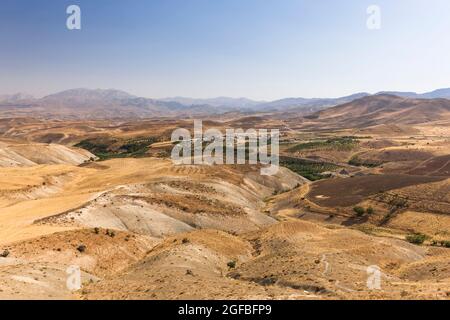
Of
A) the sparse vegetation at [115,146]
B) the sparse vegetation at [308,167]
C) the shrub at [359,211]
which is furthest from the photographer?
the sparse vegetation at [115,146]

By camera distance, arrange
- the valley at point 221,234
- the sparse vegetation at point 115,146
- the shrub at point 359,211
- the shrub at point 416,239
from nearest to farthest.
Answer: the valley at point 221,234
the shrub at point 416,239
the shrub at point 359,211
the sparse vegetation at point 115,146

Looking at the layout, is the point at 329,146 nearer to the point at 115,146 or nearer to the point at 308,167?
the point at 308,167

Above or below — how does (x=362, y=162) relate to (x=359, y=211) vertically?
below

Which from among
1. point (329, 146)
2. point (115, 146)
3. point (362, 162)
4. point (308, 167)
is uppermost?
point (329, 146)

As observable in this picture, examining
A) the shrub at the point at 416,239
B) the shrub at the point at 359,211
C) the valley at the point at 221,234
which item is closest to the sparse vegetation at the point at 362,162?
the valley at the point at 221,234

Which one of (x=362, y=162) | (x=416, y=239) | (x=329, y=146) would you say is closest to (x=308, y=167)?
(x=362, y=162)

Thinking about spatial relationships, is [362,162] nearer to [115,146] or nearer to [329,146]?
[329,146]

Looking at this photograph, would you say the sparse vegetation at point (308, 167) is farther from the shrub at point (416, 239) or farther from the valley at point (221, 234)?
the shrub at point (416, 239)

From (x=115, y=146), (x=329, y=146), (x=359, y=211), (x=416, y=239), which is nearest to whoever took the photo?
(x=416, y=239)

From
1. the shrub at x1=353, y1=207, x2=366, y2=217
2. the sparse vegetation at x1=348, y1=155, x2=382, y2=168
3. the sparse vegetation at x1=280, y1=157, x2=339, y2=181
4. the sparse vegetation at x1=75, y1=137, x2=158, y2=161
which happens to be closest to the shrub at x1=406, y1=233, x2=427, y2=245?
the shrub at x1=353, y1=207, x2=366, y2=217

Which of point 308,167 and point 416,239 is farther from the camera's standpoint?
point 308,167

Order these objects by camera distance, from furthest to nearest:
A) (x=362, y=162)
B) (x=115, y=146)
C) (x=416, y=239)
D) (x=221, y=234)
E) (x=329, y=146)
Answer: (x=115, y=146), (x=329, y=146), (x=362, y=162), (x=416, y=239), (x=221, y=234)
